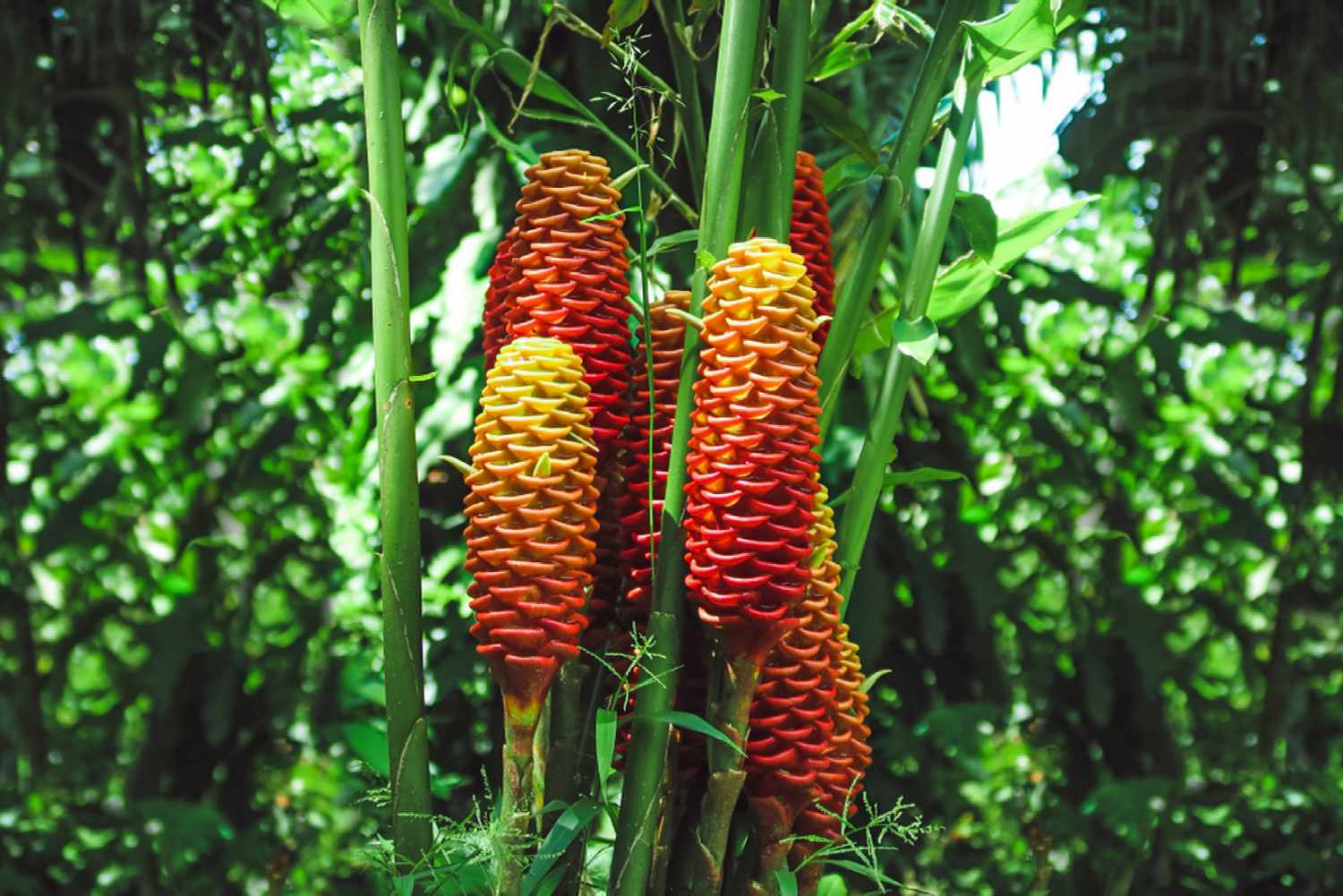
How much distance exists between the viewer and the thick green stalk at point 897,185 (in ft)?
1.60

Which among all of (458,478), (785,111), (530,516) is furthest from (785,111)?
(458,478)

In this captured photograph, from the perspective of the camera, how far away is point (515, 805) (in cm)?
44

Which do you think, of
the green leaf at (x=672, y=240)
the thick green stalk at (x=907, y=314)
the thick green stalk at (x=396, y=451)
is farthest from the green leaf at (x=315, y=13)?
the thick green stalk at (x=907, y=314)

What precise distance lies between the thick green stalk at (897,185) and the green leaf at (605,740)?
16 cm

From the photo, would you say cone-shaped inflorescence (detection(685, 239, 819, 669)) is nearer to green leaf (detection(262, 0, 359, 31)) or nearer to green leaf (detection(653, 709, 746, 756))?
green leaf (detection(653, 709, 746, 756))

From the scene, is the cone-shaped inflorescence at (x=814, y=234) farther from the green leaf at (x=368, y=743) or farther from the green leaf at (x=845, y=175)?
the green leaf at (x=368, y=743)

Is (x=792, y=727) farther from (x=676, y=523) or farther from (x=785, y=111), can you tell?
(x=785, y=111)

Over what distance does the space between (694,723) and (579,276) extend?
194 millimetres

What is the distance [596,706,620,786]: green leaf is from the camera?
0.42 meters

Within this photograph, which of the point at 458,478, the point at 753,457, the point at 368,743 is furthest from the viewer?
the point at 458,478

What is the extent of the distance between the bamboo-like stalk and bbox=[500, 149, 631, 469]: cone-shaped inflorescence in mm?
70

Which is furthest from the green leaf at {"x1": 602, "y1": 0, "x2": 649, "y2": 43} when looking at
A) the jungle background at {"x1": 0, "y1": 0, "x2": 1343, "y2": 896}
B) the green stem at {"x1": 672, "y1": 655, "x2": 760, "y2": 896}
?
the jungle background at {"x1": 0, "y1": 0, "x2": 1343, "y2": 896}

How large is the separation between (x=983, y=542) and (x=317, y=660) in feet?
2.43

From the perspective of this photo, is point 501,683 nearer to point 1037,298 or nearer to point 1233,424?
point 1037,298
